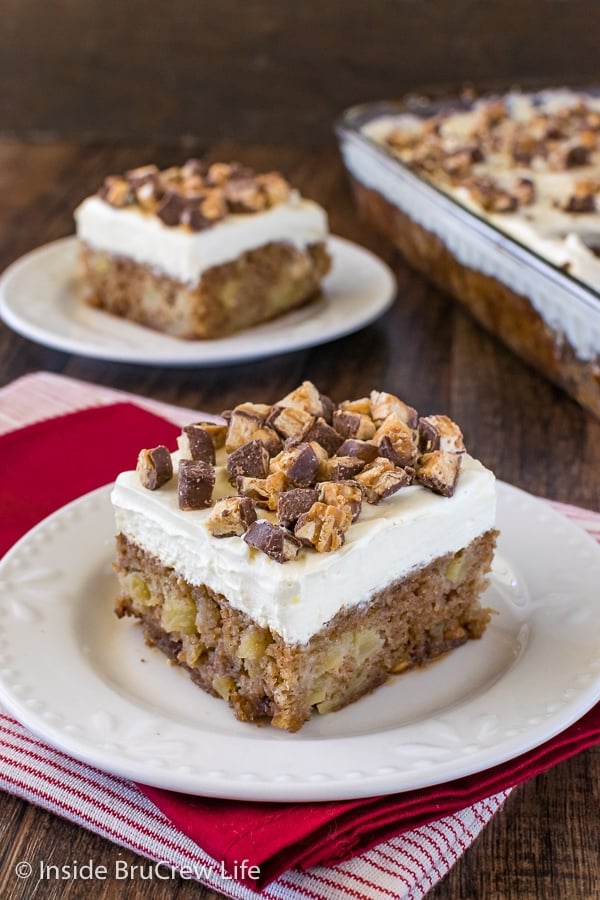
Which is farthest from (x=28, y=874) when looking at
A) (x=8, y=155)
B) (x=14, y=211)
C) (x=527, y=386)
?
(x=8, y=155)

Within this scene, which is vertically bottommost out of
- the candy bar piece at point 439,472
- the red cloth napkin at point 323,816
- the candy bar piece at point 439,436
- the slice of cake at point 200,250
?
the slice of cake at point 200,250

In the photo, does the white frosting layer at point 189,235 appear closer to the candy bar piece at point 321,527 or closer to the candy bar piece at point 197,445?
the candy bar piece at point 197,445

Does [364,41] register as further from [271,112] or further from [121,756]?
[121,756]

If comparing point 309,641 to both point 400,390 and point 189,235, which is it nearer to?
point 400,390

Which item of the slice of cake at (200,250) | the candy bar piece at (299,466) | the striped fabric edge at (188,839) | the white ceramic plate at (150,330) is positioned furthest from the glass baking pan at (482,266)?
the striped fabric edge at (188,839)

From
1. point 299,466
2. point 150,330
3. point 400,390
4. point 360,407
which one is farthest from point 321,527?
point 150,330
